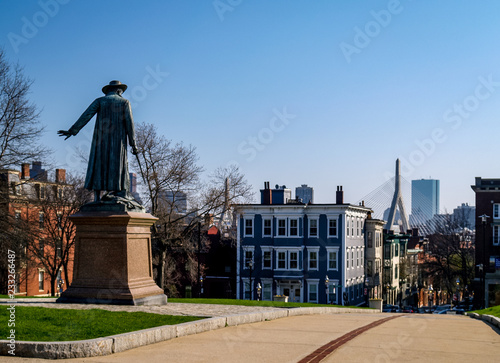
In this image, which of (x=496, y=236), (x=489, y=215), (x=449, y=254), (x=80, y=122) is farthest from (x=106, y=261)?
(x=449, y=254)

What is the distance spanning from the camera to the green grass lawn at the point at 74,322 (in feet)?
34.9

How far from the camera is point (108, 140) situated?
17.2 metres

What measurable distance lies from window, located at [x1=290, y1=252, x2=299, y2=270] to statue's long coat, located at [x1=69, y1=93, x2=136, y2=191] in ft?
133

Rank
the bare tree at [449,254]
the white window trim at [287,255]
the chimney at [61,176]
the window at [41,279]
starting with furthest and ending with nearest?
the bare tree at [449,254]
the white window trim at [287,255]
the window at [41,279]
the chimney at [61,176]

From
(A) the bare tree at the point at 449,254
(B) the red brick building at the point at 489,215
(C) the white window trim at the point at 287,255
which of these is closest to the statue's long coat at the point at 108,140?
(C) the white window trim at the point at 287,255

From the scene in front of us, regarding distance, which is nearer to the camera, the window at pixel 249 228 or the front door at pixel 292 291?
the front door at pixel 292 291

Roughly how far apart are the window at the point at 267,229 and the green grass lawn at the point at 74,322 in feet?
144

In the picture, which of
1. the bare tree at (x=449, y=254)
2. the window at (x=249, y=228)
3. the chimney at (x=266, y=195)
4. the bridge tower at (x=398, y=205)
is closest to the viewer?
the window at (x=249, y=228)

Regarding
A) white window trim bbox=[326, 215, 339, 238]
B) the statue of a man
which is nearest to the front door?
white window trim bbox=[326, 215, 339, 238]

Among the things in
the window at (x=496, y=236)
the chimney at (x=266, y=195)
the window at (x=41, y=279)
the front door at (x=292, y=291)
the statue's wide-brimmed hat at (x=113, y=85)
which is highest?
the statue's wide-brimmed hat at (x=113, y=85)

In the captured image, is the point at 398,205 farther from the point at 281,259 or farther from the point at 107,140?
the point at 107,140

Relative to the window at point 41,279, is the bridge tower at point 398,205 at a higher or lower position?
higher

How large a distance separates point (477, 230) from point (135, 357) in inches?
2246

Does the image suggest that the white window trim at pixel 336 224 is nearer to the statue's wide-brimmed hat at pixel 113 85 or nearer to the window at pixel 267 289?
the window at pixel 267 289
